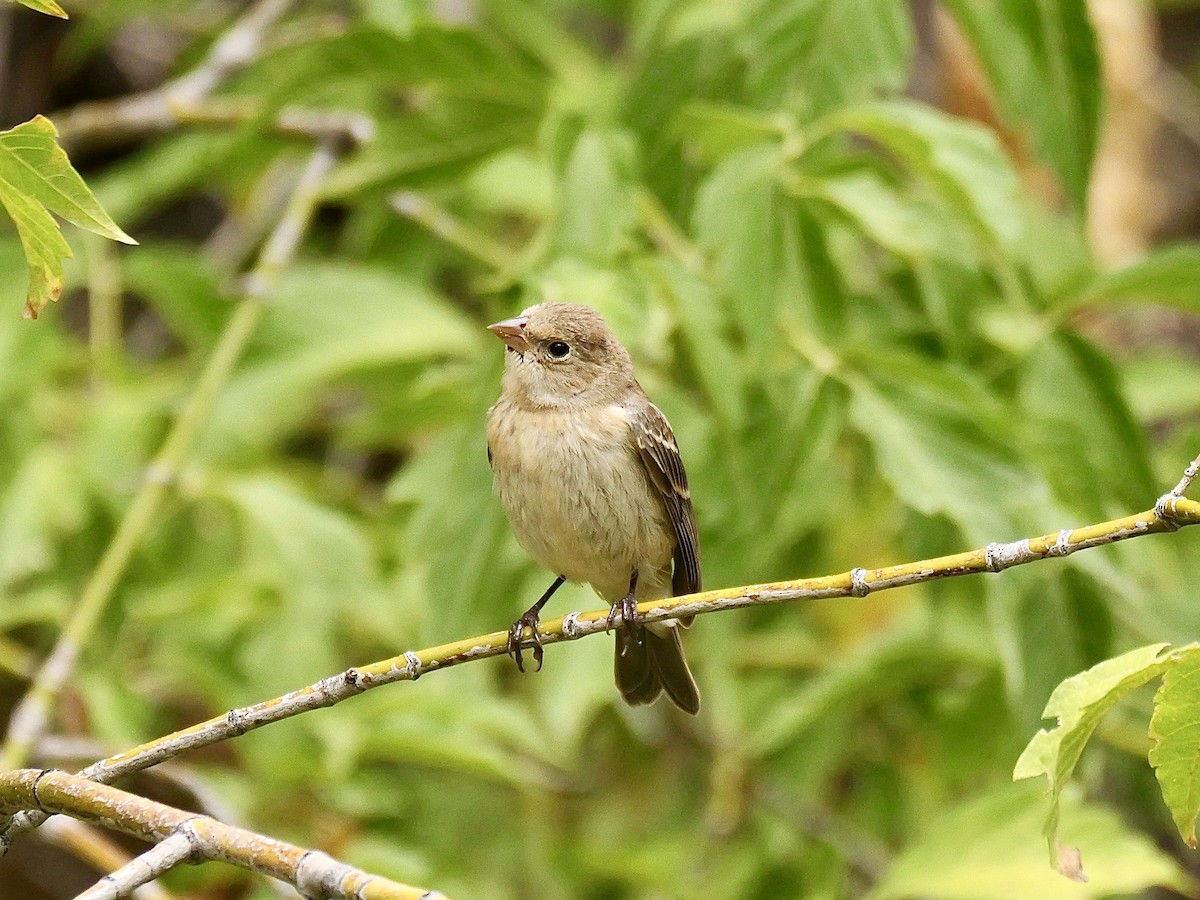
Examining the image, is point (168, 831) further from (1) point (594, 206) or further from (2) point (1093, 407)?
(2) point (1093, 407)

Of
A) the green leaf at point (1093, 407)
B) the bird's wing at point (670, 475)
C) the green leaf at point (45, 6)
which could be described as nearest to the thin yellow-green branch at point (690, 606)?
the green leaf at point (45, 6)

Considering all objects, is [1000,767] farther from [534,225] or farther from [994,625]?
[534,225]

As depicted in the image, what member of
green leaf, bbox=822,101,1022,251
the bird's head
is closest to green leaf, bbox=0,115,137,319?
the bird's head

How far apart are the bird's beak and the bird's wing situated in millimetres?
356

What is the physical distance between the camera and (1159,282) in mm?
3703

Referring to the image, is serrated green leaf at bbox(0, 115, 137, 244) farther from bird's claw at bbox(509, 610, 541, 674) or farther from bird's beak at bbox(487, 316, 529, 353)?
bird's beak at bbox(487, 316, 529, 353)

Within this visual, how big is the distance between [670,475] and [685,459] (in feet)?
0.22

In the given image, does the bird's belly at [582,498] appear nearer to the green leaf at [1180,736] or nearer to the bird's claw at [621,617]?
the bird's claw at [621,617]

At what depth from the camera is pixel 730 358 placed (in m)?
3.54

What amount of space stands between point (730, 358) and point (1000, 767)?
2045 millimetres

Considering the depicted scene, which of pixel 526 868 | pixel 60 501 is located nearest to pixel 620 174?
pixel 60 501

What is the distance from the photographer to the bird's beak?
3729 mm

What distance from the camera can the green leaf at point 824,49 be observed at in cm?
362

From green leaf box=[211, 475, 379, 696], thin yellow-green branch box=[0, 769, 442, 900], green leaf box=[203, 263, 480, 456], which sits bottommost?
thin yellow-green branch box=[0, 769, 442, 900]
